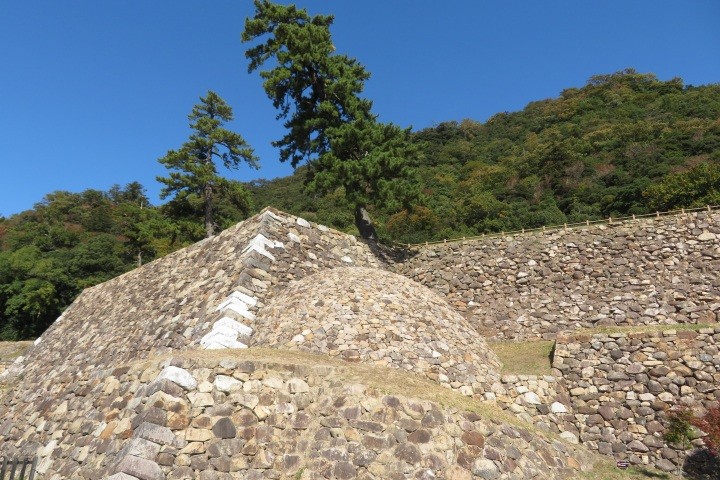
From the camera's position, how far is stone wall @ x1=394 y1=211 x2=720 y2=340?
1273 cm

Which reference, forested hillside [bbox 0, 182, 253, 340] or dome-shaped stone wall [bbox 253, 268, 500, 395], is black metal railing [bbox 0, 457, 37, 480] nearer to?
dome-shaped stone wall [bbox 253, 268, 500, 395]

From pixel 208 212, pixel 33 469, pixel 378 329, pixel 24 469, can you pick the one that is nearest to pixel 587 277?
pixel 378 329

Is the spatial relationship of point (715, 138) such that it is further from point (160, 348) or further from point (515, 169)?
point (160, 348)

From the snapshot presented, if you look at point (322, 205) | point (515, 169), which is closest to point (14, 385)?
point (322, 205)

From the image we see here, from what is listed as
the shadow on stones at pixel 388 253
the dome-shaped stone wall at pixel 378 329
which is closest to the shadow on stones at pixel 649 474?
the dome-shaped stone wall at pixel 378 329

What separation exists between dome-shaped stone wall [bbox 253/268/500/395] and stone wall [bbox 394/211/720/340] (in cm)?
316

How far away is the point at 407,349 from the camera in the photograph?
924 centimetres

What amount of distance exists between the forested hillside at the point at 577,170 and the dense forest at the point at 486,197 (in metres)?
0.14

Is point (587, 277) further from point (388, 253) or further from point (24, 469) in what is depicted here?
point (24, 469)

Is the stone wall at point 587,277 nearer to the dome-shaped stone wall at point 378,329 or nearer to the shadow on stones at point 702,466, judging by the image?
the dome-shaped stone wall at point 378,329

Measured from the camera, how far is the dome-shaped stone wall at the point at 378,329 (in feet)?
29.9

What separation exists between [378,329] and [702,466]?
615 cm

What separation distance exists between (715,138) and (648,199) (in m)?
13.1

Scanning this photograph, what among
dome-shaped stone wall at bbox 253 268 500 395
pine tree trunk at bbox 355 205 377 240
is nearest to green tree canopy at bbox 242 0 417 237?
pine tree trunk at bbox 355 205 377 240
